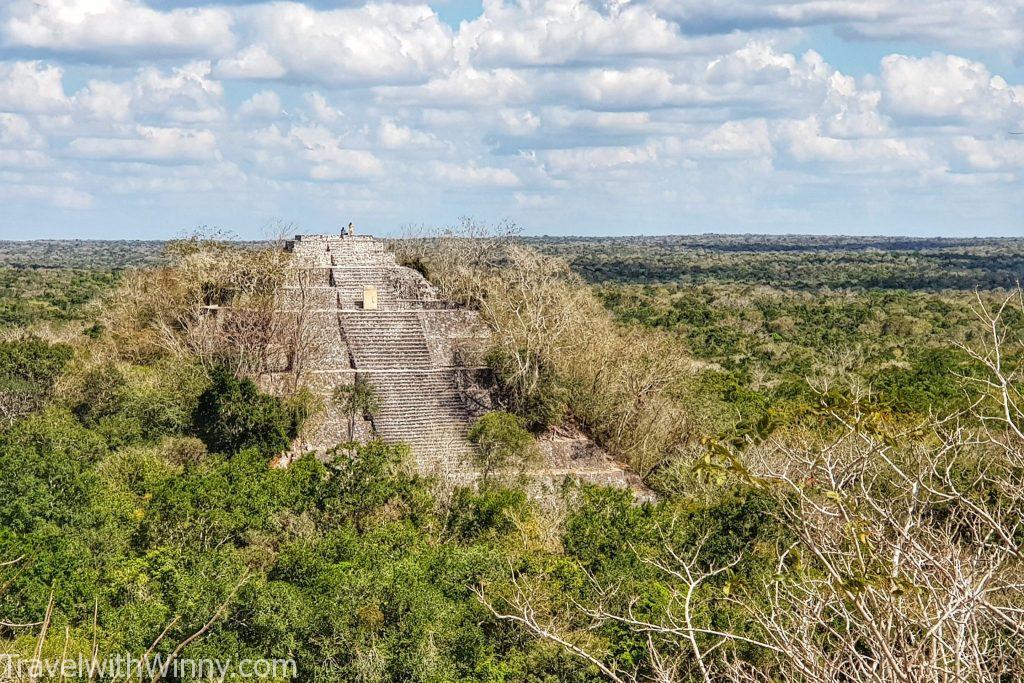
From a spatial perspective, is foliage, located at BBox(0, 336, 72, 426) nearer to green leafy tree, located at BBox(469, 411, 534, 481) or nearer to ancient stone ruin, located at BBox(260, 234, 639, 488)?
ancient stone ruin, located at BBox(260, 234, 639, 488)

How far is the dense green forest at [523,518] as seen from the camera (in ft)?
17.1

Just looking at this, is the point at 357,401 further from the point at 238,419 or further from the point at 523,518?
the point at 523,518

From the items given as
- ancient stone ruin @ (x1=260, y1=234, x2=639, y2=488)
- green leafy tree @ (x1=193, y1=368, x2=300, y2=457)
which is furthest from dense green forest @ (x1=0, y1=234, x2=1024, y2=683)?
ancient stone ruin @ (x1=260, y1=234, x2=639, y2=488)

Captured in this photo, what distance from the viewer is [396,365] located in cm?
2606

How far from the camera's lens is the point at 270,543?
16.1 metres

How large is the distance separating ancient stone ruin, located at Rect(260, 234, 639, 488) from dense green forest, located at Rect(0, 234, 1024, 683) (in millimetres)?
733

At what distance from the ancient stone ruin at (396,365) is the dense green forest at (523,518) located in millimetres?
733

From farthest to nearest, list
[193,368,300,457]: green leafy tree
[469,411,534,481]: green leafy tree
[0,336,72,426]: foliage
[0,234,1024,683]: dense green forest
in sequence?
[0,336,72,426]: foliage < [469,411,534,481]: green leafy tree < [193,368,300,457]: green leafy tree < [0,234,1024,683]: dense green forest

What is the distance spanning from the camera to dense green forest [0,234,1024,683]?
521 cm

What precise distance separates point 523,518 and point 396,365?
10121mm

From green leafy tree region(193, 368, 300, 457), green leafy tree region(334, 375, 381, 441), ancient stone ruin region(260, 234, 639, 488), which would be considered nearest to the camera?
green leafy tree region(193, 368, 300, 457)

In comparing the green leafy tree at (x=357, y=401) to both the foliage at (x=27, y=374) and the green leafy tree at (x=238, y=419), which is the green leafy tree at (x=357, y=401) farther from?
Answer: the foliage at (x=27, y=374)

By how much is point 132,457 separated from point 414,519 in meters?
4.88

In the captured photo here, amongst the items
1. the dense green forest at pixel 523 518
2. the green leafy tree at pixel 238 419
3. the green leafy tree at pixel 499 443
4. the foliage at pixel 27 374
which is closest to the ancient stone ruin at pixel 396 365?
the green leafy tree at pixel 499 443
